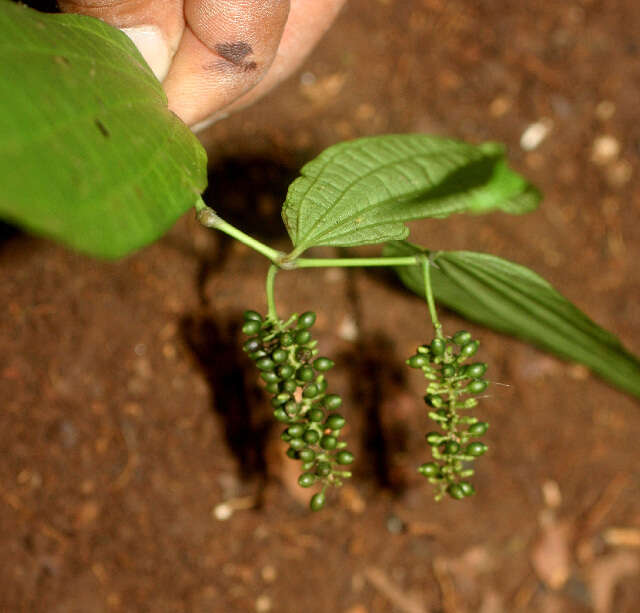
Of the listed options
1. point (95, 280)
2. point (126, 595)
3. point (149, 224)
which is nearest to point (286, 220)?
point (149, 224)

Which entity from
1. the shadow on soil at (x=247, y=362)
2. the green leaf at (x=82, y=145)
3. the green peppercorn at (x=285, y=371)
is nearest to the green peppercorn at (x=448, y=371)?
the green peppercorn at (x=285, y=371)

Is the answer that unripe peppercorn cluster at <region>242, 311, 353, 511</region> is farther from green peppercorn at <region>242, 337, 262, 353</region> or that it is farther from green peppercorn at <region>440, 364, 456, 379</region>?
green peppercorn at <region>440, 364, 456, 379</region>

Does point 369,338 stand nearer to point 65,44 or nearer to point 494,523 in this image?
point 494,523

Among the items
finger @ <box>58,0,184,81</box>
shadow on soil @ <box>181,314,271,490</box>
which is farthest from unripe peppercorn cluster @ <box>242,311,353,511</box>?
shadow on soil @ <box>181,314,271,490</box>

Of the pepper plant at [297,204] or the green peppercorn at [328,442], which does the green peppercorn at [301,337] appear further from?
the green peppercorn at [328,442]

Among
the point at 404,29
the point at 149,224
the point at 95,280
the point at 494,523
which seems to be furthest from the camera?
the point at 404,29
